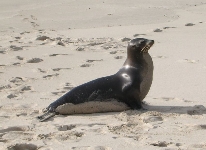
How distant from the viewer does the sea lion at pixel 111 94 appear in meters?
4.73

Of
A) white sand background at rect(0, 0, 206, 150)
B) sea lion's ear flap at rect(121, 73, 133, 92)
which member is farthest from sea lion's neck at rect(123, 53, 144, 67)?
white sand background at rect(0, 0, 206, 150)

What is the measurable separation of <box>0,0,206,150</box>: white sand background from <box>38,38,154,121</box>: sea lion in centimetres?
12

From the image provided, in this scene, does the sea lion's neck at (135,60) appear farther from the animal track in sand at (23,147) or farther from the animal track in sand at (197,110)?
the animal track in sand at (23,147)

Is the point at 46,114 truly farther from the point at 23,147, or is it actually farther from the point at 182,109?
the point at 182,109

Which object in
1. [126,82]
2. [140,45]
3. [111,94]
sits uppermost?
[140,45]

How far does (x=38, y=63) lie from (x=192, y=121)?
3.43 meters

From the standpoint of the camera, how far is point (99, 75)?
6258 mm

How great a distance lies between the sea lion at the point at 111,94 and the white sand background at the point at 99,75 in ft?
0.38

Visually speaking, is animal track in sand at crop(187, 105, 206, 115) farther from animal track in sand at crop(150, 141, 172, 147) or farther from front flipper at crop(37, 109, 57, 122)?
front flipper at crop(37, 109, 57, 122)

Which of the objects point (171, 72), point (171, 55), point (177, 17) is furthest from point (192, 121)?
point (177, 17)

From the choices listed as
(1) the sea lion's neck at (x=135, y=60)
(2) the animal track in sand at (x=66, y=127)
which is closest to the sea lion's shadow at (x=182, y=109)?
(1) the sea lion's neck at (x=135, y=60)

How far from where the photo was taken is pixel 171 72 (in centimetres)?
623

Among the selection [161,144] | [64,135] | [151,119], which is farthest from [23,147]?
[151,119]

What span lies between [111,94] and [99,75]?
144 cm
